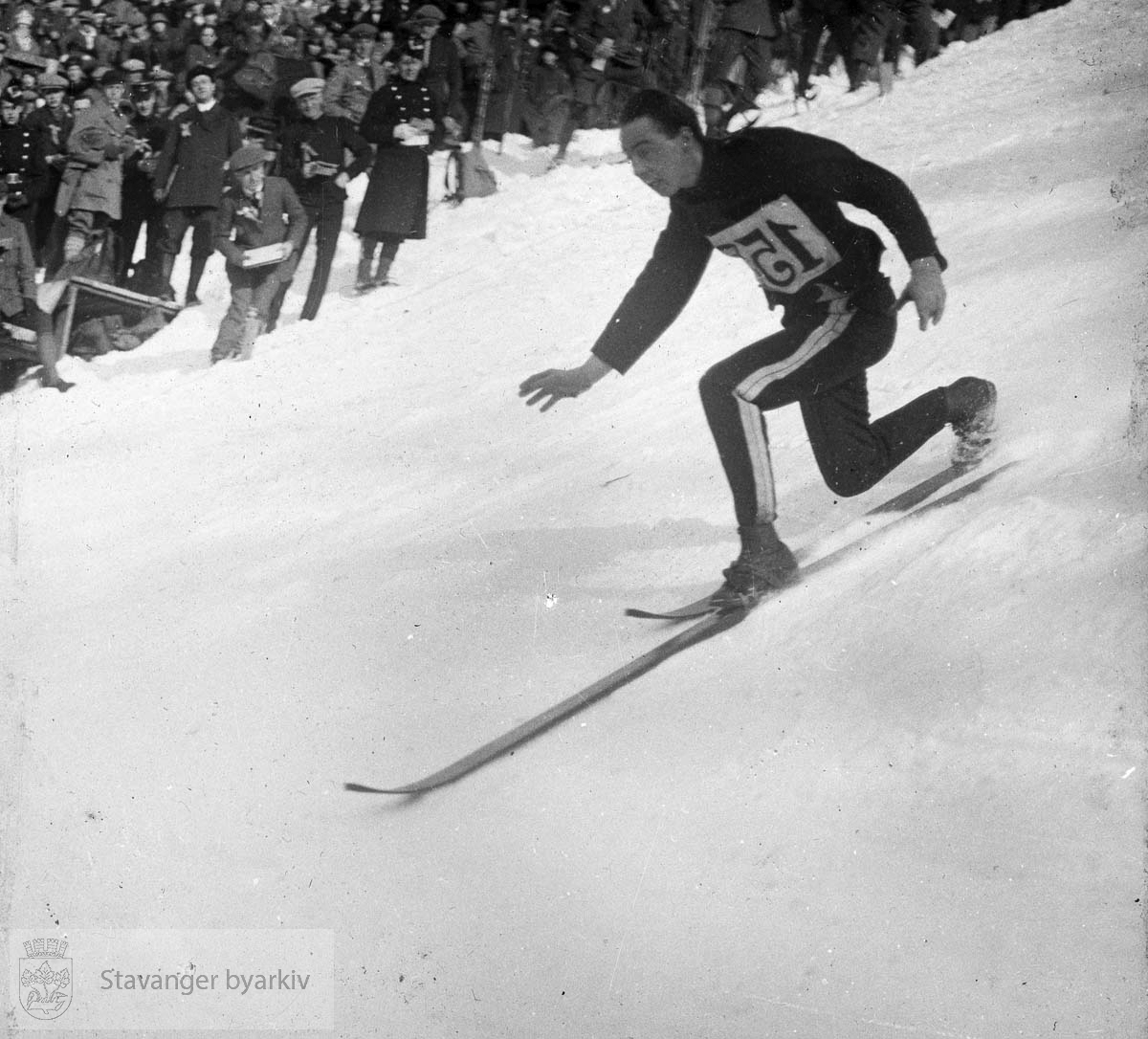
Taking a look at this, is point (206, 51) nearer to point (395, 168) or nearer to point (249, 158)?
point (249, 158)

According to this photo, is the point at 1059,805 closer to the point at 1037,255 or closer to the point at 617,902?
the point at 617,902

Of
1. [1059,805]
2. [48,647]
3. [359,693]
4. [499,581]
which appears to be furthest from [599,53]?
[1059,805]

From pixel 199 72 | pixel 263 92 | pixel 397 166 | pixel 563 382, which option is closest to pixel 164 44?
pixel 199 72

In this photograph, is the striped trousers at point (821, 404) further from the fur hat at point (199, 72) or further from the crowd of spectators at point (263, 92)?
the fur hat at point (199, 72)

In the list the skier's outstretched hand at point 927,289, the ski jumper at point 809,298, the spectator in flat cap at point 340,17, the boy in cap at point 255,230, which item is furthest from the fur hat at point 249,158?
the skier's outstretched hand at point 927,289

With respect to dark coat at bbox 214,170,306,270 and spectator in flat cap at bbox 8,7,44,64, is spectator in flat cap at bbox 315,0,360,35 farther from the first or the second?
spectator in flat cap at bbox 8,7,44,64

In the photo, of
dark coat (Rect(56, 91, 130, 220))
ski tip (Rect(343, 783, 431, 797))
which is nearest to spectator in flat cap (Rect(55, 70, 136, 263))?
dark coat (Rect(56, 91, 130, 220))

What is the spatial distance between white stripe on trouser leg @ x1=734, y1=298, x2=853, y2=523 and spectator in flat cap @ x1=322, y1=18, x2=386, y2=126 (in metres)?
2.16

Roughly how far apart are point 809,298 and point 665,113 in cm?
41

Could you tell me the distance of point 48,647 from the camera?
284cm

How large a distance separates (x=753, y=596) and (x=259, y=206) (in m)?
2.26

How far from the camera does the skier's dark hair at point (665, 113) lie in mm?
2328

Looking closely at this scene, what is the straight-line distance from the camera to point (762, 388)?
2.31 metres

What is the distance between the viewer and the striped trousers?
2295 mm
